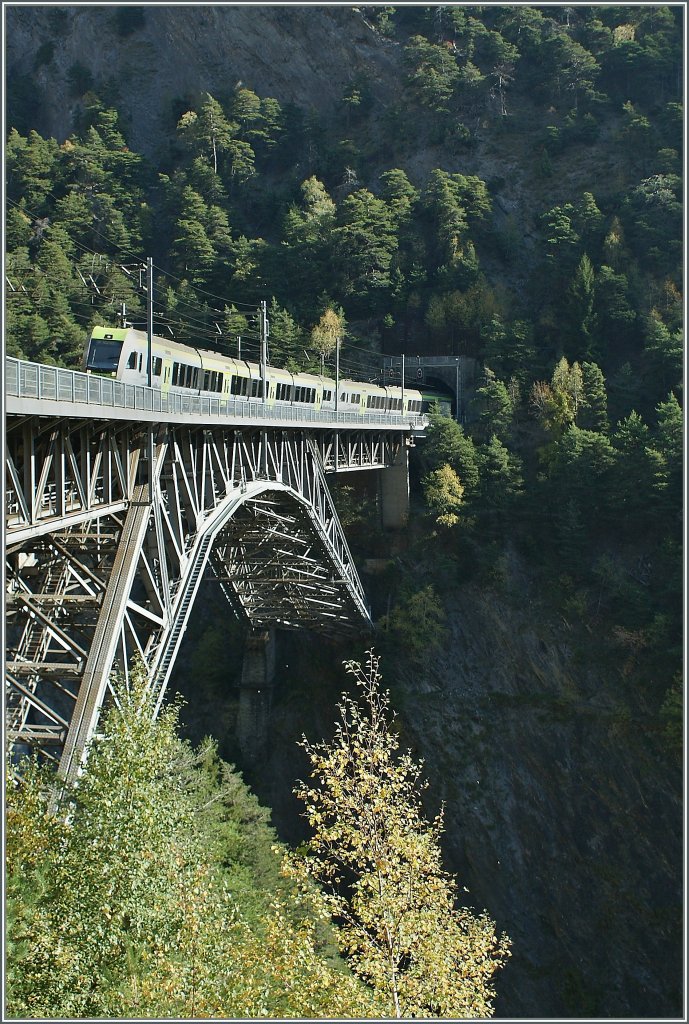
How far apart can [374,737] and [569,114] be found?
5401 cm

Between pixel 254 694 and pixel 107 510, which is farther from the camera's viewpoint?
pixel 254 694

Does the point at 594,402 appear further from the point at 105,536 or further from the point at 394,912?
the point at 394,912

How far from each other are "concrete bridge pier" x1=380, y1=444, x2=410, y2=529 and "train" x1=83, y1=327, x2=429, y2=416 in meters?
4.36

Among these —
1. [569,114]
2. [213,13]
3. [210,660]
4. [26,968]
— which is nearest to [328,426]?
[210,660]

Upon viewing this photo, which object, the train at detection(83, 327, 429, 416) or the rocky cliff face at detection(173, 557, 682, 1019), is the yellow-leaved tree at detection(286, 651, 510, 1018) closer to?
the train at detection(83, 327, 429, 416)

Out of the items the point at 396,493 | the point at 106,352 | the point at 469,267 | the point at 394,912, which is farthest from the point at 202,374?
the point at 469,267

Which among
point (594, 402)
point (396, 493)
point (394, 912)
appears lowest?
point (394, 912)

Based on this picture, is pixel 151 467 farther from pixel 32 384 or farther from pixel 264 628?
pixel 264 628

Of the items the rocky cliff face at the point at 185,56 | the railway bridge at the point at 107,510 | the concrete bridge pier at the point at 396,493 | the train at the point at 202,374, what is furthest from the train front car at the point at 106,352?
the rocky cliff face at the point at 185,56

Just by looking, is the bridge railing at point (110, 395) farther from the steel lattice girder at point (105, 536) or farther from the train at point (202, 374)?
the train at point (202, 374)

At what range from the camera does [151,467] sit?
17.0 meters

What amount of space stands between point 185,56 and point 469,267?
36.2 metres

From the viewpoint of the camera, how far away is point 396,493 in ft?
140

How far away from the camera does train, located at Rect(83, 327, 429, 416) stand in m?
20.7
